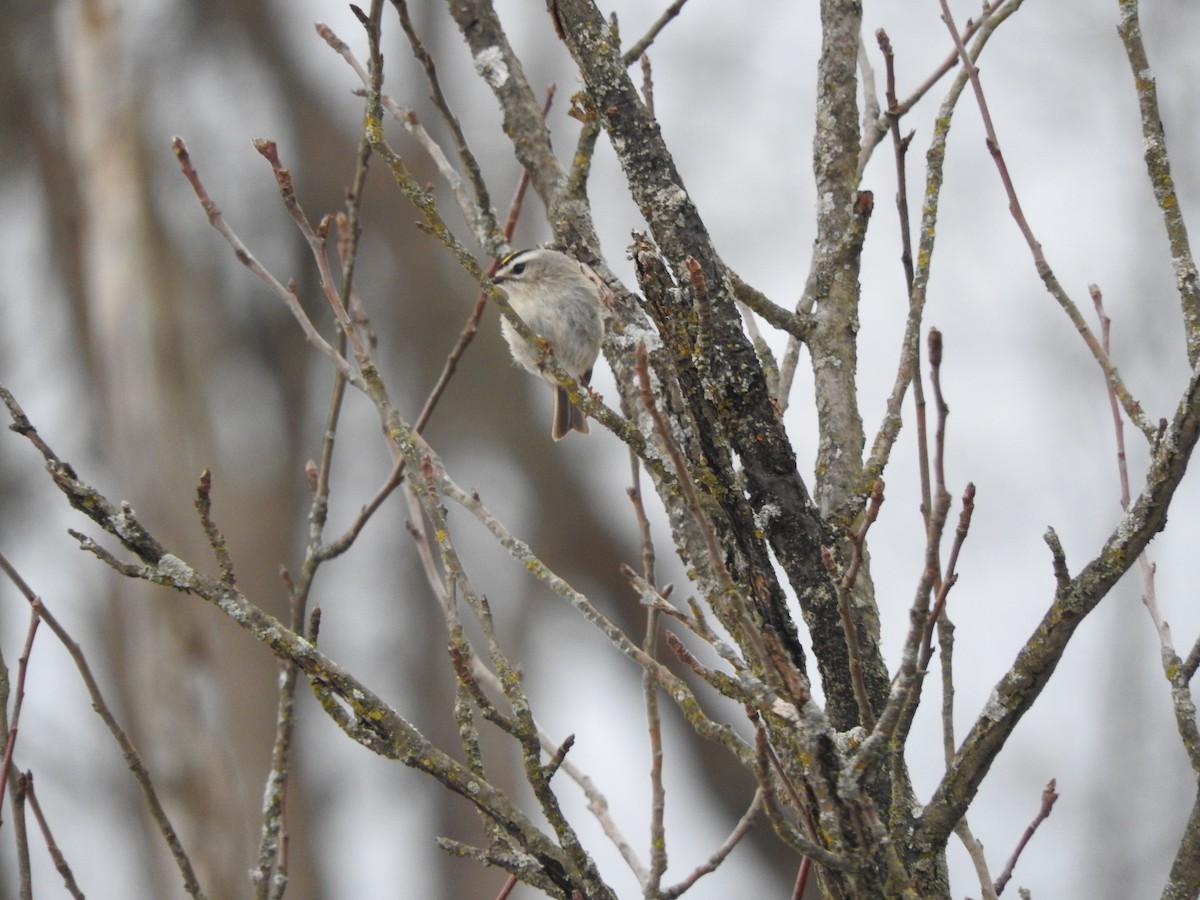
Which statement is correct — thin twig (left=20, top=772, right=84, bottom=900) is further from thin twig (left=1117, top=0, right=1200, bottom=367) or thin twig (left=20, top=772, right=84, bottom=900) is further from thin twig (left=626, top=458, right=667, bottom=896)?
thin twig (left=1117, top=0, right=1200, bottom=367)

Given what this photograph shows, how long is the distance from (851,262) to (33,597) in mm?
1563

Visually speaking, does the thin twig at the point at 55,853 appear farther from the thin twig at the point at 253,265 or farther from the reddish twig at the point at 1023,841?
the reddish twig at the point at 1023,841

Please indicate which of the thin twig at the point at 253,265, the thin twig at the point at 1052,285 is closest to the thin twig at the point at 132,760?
the thin twig at the point at 253,265

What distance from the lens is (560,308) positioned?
15.8 feet

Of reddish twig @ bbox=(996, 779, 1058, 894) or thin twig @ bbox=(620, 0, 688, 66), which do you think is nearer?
reddish twig @ bbox=(996, 779, 1058, 894)

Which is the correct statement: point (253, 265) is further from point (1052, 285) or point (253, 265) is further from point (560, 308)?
Answer: point (560, 308)

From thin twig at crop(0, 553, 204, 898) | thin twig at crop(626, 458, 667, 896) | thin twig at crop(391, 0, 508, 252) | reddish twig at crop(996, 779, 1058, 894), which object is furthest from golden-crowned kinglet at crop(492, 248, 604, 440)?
thin twig at crop(0, 553, 204, 898)

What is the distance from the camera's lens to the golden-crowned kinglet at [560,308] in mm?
4773

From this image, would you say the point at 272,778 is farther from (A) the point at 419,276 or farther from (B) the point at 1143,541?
(A) the point at 419,276

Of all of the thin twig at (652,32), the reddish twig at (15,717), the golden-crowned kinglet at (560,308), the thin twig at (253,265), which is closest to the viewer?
the reddish twig at (15,717)

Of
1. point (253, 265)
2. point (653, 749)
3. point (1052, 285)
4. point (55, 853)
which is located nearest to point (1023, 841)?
point (653, 749)

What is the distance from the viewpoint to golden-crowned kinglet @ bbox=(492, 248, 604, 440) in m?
4.77

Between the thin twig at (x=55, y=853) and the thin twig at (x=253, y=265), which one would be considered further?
the thin twig at (x=253, y=265)

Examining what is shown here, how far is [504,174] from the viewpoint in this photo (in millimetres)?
8711
